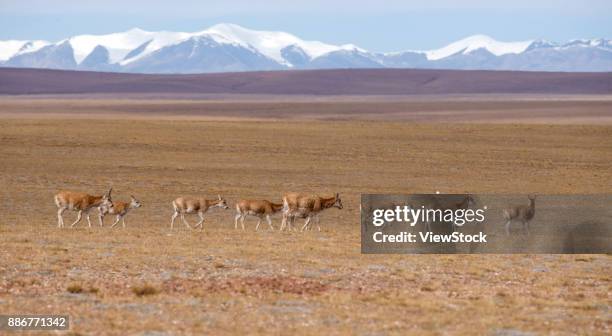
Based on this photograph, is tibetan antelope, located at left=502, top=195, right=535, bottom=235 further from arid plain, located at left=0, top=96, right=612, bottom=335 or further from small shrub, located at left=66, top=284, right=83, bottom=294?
small shrub, located at left=66, top=284, right=83, bottom=294

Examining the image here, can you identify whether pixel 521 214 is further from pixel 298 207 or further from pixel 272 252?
pixel 298 207

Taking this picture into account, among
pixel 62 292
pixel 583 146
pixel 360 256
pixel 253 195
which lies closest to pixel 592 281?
pixel 360 256

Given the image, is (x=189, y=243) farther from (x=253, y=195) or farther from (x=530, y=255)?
(x=253, y=195)

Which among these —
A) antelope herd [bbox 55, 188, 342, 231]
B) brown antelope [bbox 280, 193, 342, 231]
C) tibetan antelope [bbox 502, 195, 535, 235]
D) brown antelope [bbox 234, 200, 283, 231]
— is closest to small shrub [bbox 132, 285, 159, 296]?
tibetan antelope [bbox 502, 195, 535, 235]

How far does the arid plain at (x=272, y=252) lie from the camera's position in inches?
527

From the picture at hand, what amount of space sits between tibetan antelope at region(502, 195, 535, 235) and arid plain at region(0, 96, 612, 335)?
1770 millimetres

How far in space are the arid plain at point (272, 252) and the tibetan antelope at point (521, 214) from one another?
5.81 ft

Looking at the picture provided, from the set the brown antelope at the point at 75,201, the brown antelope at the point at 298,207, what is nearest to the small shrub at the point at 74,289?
the brown antelope at the point at 75,201

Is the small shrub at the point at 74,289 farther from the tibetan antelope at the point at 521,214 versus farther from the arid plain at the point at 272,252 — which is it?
the tibetan antelope at the point at 521,214

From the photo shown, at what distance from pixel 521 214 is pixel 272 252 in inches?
207

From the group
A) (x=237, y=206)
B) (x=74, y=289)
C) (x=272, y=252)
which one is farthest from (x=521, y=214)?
(x=74, y=289)

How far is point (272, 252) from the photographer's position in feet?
64.9

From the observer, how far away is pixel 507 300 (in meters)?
14.8

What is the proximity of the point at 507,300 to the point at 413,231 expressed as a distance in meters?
4.23
